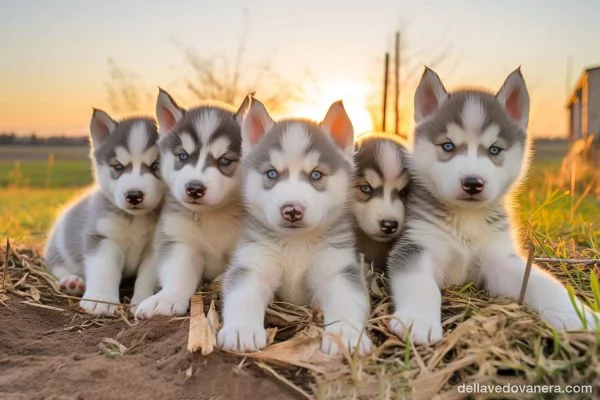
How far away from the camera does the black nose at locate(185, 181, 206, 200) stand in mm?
3438

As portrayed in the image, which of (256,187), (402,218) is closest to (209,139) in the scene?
(256,187)

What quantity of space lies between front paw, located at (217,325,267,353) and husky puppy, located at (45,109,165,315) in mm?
1277

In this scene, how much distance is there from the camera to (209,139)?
3.68m

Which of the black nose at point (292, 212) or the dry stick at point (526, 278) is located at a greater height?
the black nose at point (292, 212)

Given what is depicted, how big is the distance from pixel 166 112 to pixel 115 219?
2.97 feet

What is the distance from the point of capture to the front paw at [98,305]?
3844 mm

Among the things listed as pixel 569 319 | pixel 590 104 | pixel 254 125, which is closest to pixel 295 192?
pixel 254 125

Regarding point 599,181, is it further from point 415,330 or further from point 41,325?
point 41,325

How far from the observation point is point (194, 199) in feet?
11.4

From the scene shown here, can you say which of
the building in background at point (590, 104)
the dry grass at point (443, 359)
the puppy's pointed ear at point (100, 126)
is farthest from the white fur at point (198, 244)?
the building in background at point (590, 104)

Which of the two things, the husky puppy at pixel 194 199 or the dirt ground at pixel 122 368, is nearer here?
the dirt ground at pixel 122 368

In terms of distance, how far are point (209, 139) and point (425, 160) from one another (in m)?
1.29

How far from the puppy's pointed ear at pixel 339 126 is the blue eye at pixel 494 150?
0.78m

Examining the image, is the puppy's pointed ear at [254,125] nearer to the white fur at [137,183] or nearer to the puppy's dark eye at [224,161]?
the puppy's dark eye at [224,161]
